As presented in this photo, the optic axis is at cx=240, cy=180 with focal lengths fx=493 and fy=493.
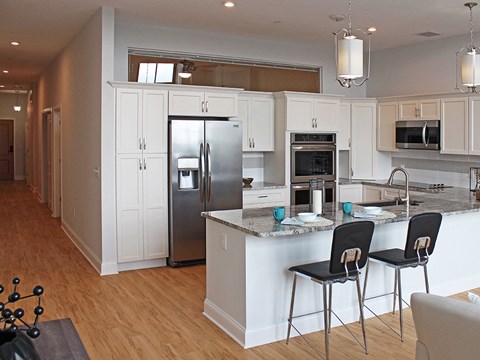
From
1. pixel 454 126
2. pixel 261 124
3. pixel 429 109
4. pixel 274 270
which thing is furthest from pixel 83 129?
pixel 454 126

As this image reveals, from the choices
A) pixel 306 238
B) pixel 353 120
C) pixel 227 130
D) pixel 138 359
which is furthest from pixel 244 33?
pixel 138 359

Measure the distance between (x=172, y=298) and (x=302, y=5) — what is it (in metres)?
3.29

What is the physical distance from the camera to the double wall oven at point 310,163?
6703 mm

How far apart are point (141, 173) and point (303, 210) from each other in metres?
2.19

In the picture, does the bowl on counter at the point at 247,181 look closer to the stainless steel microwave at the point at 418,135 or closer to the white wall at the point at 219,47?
the white wall at the point at 219,47

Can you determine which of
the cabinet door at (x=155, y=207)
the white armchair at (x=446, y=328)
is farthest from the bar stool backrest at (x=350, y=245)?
the cabinet door at (x=155, y=207)

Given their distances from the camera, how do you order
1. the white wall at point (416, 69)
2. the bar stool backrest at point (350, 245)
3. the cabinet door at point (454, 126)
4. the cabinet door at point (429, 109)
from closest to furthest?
the bar stool backrest at point (350, 245) → the cabinet door at point (454, 126) → the cabinet door at point (429, 109) → the white wall at point (416, 69)

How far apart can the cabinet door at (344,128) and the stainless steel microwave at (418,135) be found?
0.71 m

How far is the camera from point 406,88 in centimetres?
741

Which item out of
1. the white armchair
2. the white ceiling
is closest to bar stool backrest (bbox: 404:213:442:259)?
the white armchair

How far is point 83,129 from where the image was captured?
640 cm

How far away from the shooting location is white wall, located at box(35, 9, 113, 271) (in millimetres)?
5641

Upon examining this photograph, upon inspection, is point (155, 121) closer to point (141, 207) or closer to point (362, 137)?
point (141, 207)

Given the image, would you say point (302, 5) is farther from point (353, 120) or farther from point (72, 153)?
point (72, 153)
